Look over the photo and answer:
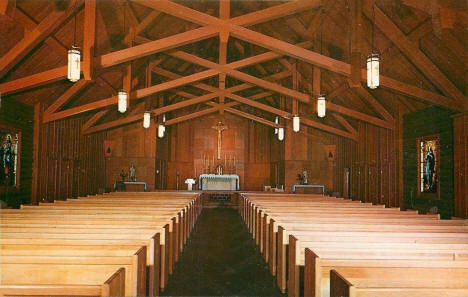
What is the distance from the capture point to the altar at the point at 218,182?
17.5 metres

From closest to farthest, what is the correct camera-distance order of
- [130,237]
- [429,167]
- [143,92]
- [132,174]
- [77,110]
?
[130,237], [429,167], [77,110], [143,92], [132,174]

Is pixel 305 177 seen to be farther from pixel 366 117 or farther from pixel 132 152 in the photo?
pixel 132 152

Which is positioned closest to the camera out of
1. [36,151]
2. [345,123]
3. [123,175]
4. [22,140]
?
[22,140]

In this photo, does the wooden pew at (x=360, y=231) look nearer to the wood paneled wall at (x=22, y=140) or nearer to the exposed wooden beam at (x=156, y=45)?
the exposed wooden beam at (x=156, y=45)

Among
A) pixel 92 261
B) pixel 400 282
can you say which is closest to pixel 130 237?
pixel 92 261

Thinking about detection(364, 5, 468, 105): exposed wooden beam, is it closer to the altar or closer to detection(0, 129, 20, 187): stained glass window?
detection(0, 129, 20, 187): stained glass window

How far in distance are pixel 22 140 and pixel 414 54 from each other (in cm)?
809

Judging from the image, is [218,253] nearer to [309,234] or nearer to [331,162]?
[309,234]

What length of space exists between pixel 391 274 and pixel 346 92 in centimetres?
1055

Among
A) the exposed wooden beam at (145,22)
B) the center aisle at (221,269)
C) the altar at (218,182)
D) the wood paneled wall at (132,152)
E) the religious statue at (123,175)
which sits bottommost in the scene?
the center aisle at (221,269)

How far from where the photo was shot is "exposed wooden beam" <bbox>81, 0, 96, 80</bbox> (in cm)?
729

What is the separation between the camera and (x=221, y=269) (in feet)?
18.3

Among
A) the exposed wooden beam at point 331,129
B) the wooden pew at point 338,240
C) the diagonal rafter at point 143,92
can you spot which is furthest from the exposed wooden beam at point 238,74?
the wooden pew at point 338,240

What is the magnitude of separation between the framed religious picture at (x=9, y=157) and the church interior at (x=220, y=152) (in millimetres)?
48
